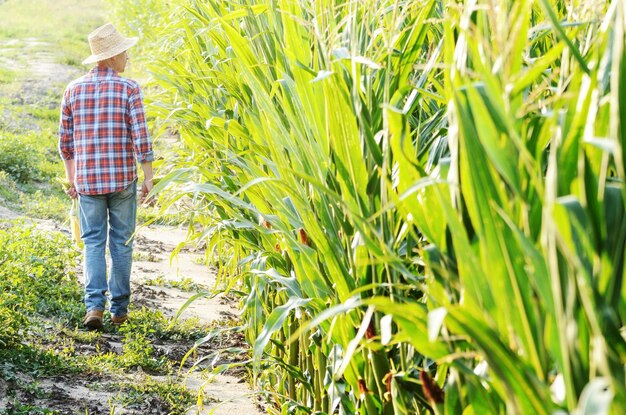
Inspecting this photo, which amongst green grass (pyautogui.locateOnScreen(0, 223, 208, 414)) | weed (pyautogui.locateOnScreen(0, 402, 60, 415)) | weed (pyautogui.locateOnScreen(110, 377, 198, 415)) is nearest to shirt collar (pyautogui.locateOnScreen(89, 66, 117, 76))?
green grass (pyautogui.locateOnScreen(0, 223, 208, 414))

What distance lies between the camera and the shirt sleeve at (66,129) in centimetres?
470

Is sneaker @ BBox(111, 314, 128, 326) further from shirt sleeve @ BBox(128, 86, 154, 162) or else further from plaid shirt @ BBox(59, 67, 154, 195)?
Result: shirt sleeve @ BBox(128, 86, 154, 162)

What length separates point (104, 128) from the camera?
4.62 m

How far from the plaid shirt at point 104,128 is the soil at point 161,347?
0.63 meters

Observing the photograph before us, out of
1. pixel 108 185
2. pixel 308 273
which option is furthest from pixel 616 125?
pixel 108 185

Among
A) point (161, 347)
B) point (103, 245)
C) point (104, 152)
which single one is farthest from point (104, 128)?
point (161, 347)

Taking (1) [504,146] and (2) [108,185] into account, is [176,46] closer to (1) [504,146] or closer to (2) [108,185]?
(2) [108,185]

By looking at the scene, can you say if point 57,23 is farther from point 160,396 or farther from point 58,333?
point 160,396

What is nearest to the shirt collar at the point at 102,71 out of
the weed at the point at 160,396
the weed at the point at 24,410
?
the weed at the point at 160,396

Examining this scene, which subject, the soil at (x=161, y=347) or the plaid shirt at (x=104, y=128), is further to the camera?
the plaid shirt at (x=104, y=128)

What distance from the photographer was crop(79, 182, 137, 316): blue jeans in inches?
185

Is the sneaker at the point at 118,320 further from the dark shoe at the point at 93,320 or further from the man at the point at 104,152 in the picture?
the dark shoe at the point at 93,320

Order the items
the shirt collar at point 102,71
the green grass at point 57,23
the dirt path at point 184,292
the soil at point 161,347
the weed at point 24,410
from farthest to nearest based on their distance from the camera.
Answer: the green grass at point 57,23 → the shirt collar at point 102,71 → the dirt path at point 184,292 → the soil at point 161,347 → the weed at point 24,410

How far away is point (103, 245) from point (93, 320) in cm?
45
